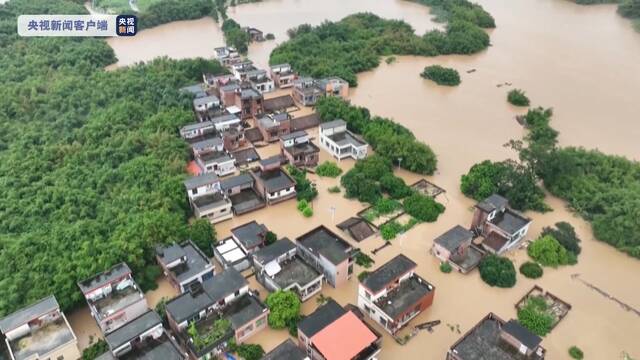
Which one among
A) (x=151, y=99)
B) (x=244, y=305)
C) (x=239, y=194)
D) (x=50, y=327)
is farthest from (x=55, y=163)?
Answer: (x=244, y=305)

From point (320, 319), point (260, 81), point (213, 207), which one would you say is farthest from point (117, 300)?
point (260, 81)

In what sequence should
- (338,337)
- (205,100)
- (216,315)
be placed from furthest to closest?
(205,100) → (216,315) → (338,337)

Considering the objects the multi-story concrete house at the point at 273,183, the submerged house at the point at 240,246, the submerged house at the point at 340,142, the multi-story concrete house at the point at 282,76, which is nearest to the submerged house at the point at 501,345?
the submerged house at the point at 240,246

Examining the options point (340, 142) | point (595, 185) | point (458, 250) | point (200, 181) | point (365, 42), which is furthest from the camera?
point (365, 42)

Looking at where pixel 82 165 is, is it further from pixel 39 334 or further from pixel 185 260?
pixel 39 334

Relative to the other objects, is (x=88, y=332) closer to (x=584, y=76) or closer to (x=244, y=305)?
(x=244, y=305)

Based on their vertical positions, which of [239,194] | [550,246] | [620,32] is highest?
[620,32]
